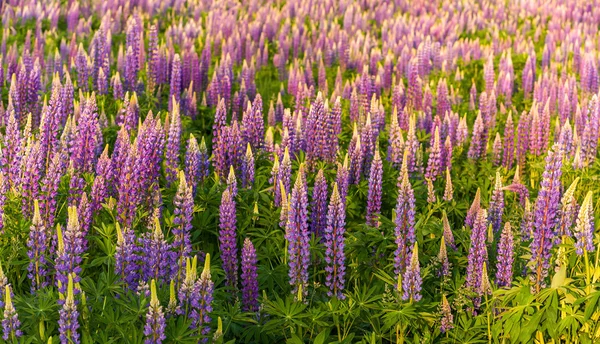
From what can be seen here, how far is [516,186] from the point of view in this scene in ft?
18.7

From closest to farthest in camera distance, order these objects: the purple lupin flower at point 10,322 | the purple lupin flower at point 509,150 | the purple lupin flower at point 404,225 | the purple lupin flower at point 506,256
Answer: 1. the purple lupin flower at point 10,322
2. the purple lupin flower at point 506,256
3. the purple lupin flower at point 404,225
4. the purple lupin flower at point 509,150

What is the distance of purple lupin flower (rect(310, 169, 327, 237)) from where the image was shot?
16.5ft

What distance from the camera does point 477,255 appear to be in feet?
14.7

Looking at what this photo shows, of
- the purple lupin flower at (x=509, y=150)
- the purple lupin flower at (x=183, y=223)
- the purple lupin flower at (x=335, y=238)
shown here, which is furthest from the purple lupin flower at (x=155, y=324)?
the purple lupin flower at (x=509, y=150)

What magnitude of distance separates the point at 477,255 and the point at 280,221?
1293 mm

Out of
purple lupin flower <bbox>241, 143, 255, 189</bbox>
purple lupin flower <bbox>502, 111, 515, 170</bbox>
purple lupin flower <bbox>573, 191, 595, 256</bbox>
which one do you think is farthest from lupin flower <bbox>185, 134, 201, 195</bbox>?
purple lupin flower <bbox>502, 111, 515, 170</bbox>

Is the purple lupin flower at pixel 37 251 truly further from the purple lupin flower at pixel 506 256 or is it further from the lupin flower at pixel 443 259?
the purple lupin flower at pixel 506 256

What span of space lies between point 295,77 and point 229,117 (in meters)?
1.34

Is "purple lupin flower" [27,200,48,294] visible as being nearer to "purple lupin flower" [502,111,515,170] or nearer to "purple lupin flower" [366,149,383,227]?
"purple lupin flower" [366,149,383,227]

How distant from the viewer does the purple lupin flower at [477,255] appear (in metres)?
4.45

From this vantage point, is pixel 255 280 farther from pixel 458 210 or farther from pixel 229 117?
pixel 229 117

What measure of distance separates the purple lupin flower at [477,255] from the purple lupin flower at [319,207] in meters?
1.02

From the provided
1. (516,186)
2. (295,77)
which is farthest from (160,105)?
(516,186)

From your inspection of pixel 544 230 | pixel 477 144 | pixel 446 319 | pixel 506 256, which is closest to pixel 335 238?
pixel 446 319
